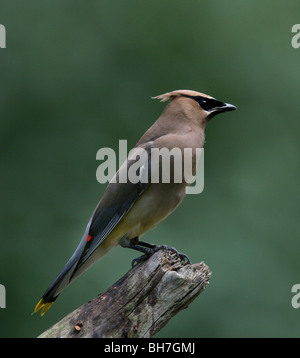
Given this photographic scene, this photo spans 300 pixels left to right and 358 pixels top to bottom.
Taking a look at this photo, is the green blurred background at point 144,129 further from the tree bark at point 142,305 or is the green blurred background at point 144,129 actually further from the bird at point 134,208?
the tree bark at point 142,305

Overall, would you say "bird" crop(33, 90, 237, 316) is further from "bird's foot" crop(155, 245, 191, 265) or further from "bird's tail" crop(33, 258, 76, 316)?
"bird's foot" crop(155, 245, 191, 265)

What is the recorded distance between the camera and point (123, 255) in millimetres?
5316

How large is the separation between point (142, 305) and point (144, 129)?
9.58 feet

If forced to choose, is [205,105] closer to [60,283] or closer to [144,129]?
[60,283]

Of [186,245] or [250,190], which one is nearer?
[186,245]

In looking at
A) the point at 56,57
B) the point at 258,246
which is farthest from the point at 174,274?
the point at 56,57

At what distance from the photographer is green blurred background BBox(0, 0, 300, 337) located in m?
5.67

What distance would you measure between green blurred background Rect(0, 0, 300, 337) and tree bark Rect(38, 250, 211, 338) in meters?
1.64

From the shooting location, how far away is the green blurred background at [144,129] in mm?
5668

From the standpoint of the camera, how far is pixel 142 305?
3531 mm

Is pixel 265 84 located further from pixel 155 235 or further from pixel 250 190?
pixel 155 235

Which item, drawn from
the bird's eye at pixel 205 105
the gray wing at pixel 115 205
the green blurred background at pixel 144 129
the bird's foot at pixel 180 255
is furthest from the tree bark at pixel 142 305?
the green blurred background at pixel 144 129

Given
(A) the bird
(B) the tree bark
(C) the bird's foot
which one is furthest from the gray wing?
(B) the tree bark
